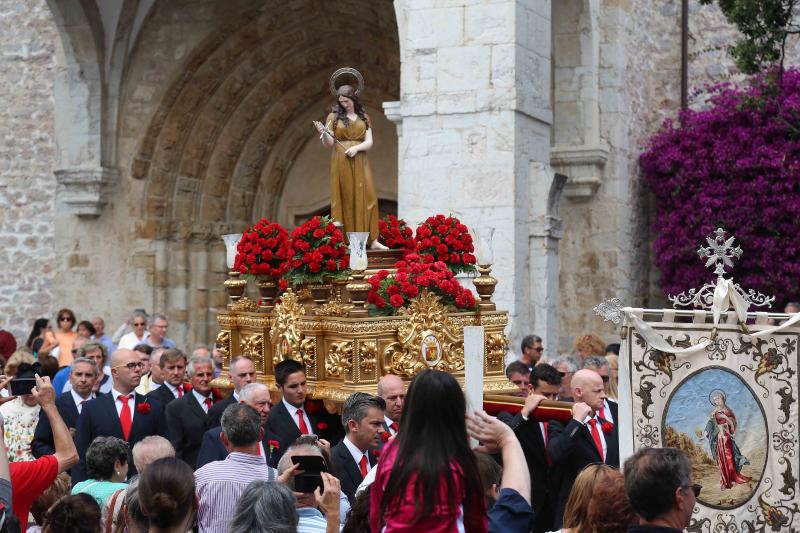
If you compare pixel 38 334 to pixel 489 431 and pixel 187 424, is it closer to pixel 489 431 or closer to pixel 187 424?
pixel 187 424

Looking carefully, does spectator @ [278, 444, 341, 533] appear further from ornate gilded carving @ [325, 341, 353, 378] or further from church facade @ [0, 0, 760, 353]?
church facade @ [0, 0, 760, 353]

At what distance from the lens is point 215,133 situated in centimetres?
1741

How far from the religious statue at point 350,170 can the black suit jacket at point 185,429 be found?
6.57ft

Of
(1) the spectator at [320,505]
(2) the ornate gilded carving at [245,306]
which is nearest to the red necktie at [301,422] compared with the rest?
(2) the ornate gilded carving at [245,306]

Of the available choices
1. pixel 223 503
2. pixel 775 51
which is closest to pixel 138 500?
pixel 223 503

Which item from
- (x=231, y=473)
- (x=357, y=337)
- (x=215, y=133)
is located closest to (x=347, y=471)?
(x=231, y=473)

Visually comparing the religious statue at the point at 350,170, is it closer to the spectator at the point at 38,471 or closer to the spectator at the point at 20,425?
the spectator at the point at 20,425

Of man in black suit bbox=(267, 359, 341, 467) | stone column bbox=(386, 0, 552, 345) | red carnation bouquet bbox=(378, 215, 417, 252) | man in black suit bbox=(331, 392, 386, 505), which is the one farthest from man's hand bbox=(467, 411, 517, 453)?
stone column bbox=(386, 0, 552, 345)

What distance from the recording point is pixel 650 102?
15578mm

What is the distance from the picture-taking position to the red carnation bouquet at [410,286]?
857 centimetres

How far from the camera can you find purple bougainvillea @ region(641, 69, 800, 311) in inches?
552

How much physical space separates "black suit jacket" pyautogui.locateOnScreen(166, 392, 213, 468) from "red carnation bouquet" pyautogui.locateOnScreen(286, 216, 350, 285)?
4.12ft

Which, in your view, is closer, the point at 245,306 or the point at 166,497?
the point at 166,497

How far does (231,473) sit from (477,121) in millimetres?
7252
